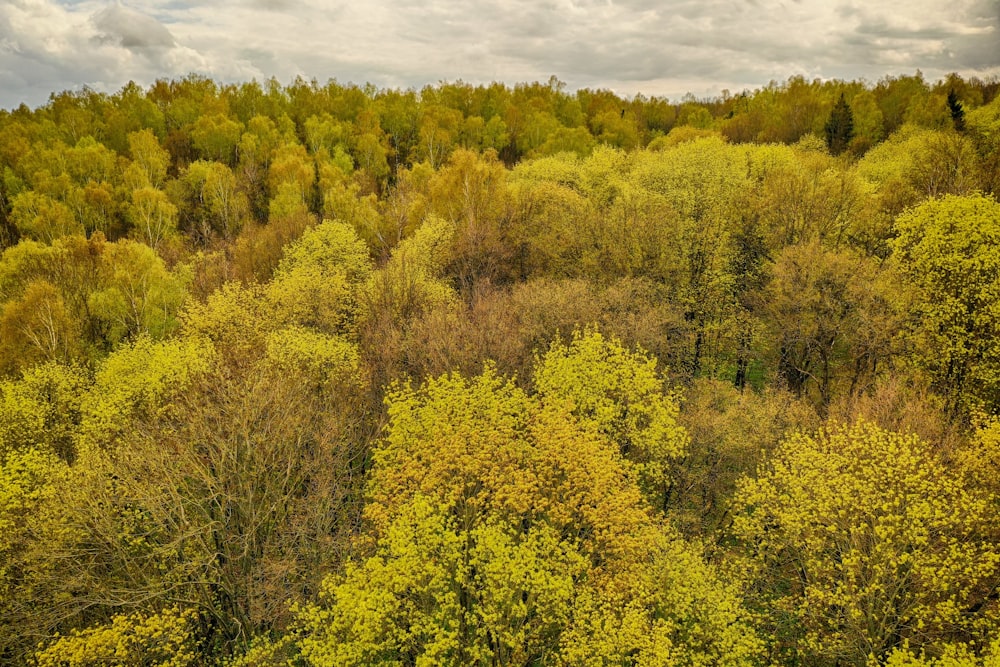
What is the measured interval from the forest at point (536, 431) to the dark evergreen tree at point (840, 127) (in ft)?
97.0

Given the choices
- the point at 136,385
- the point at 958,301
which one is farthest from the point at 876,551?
the point at 136,385

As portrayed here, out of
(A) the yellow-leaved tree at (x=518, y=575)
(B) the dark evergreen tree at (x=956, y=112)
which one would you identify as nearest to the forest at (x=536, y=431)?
(A) the yellow-leaved tree at (x=518, y=575)

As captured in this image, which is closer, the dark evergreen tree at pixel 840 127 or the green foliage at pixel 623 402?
the green foliage at pixel 623 402

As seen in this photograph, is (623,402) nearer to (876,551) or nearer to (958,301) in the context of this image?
(876,551)

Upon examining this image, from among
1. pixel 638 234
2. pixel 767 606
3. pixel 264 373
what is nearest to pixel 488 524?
pixel 767 606

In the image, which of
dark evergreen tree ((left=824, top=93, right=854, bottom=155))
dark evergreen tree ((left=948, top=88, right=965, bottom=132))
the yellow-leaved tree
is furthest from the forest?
dark evergreen tree ((left=824, top=93, right=854, bottom=155))

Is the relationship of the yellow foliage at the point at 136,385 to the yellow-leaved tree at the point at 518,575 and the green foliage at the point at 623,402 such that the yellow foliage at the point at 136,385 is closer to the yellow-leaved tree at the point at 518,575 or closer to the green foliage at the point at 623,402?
the yellow-leaved tree at the point at 518,575

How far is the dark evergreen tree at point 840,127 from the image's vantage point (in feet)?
287

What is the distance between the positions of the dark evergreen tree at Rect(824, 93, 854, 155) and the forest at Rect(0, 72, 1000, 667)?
29.6 metres

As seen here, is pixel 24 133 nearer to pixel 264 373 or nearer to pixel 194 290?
pixel 194 290

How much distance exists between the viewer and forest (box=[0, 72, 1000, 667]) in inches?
760

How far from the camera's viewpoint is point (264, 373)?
28094 mm

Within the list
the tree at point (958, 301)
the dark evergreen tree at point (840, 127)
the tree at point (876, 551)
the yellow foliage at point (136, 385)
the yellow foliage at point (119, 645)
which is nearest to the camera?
the yellow foliage at point (119, 645)

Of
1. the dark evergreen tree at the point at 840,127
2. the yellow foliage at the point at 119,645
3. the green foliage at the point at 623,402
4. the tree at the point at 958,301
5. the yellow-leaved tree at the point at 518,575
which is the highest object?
the dark evergreen tree at the point at 840,127
